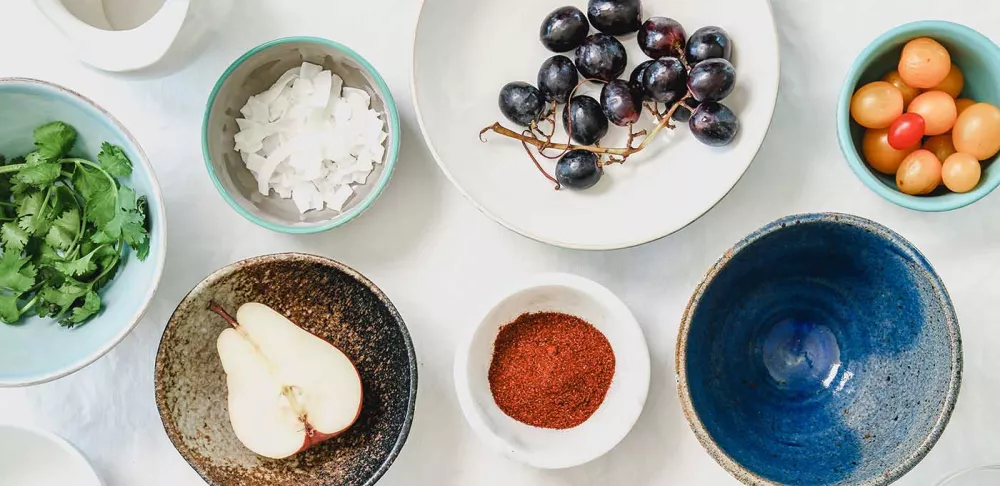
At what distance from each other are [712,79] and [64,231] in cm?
70

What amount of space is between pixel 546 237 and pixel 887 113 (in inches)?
14.6

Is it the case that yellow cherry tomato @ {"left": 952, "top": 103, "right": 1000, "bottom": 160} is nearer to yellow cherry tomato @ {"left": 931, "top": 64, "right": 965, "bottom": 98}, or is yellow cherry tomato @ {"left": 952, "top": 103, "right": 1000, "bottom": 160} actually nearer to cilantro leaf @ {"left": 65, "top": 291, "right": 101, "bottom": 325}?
yellow cherry tomato @ {"left": 931, "top": 64, "right": 965, "bottom": 98}

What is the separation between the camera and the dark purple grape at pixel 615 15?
920mm

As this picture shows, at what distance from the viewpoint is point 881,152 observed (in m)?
0.92

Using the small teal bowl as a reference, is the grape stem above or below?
below

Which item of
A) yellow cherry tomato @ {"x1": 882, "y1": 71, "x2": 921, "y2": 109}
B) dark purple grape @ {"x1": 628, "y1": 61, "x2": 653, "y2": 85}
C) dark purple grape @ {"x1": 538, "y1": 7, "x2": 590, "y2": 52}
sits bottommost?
dark purple grape @ {"x1": 628, "y1": 61, "x2": 653, "y2": 85}

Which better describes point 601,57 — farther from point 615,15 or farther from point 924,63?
point 924,63

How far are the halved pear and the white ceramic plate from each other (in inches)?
9.5

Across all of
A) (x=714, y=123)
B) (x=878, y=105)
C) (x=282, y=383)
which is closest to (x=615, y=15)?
(x=714, y=123)

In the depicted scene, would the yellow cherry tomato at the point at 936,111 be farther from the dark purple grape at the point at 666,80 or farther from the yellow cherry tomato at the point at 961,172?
the dark purple grape at the point at 666,80

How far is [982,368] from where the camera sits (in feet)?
3.28

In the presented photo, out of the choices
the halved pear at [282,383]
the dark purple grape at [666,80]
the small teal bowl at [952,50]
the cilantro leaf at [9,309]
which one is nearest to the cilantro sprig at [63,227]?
the cilantro leaf at [9,309]

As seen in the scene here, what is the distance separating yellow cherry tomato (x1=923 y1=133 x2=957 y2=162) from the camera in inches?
36.5

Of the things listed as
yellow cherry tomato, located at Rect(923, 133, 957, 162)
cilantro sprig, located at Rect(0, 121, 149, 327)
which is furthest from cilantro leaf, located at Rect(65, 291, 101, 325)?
yellow cherry tomato, located at Rect(923, 133, 957, 162)
